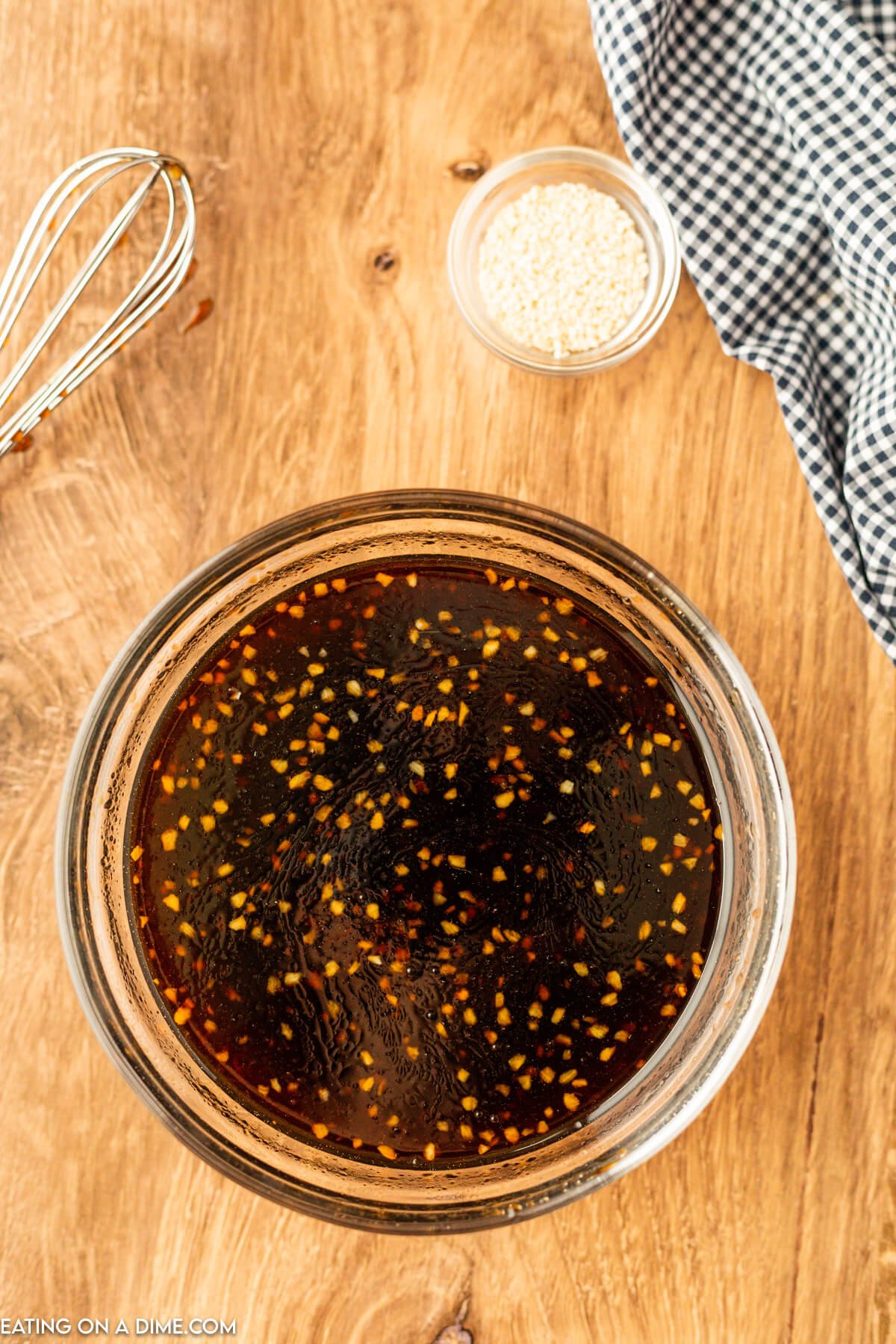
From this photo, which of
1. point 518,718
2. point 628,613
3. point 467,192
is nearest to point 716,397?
point 628,613

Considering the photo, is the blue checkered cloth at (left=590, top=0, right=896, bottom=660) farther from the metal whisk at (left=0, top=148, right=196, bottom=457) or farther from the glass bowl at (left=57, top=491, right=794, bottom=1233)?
the metal whisk at (left=0, top=148, right=196, bottom=457)

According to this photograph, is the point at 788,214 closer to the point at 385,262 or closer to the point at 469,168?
the point at 469,168

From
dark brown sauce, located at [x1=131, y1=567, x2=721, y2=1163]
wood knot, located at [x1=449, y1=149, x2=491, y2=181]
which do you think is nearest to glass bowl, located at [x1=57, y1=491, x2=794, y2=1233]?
dark brown sauce, located at [x1=131, y1=567, x2=721, y2=1163]

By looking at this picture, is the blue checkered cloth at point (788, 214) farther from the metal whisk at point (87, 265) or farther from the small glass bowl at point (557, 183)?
the metal whisk at point (87, 265)

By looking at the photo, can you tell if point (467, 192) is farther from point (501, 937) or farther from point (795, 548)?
point (501, 937)

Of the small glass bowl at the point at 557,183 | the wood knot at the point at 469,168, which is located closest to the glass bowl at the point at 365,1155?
the small glass bowl at the point at 557,183

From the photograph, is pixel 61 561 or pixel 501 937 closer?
pixel 501 937

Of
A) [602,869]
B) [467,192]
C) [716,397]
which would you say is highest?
[467,192]
